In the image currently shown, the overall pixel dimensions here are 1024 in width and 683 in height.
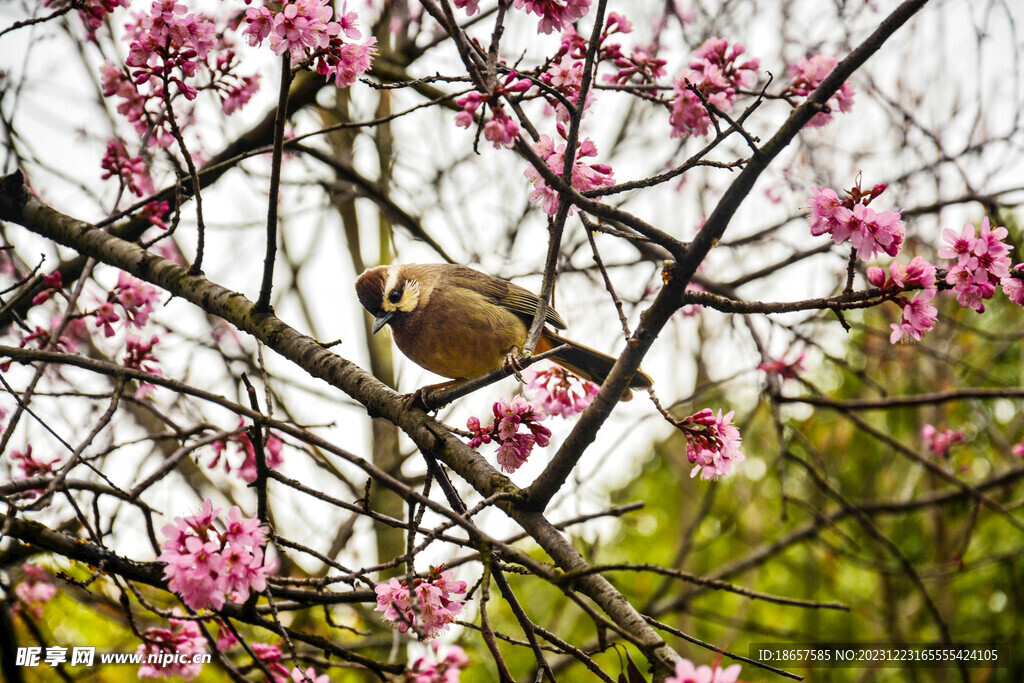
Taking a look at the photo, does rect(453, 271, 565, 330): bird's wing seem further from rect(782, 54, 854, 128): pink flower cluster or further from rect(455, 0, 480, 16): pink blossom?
rect(455, 0, 480, 16): pink blossom

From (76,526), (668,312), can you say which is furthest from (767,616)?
(668,312)

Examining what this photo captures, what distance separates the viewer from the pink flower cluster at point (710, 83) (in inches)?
119

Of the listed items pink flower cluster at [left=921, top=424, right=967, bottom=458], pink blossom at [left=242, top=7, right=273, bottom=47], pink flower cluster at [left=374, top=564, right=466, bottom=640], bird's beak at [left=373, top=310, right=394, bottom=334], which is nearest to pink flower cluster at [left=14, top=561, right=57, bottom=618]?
bird's beak at [left=373, top=310, right=394, bottom=334]

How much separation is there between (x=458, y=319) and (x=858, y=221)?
84.6 inches

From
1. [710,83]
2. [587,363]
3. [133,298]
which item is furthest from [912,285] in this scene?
[133,298]

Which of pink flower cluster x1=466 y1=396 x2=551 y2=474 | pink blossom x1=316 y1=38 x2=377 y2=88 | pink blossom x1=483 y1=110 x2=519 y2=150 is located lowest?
pink flower cluster x1=466 y1=396 x2=551 y2=474

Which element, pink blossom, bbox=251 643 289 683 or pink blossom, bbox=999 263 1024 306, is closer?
pink blossom, bbox=999 263 1024 306

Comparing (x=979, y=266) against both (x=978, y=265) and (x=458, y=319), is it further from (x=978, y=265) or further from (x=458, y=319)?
(x=458, y=319)

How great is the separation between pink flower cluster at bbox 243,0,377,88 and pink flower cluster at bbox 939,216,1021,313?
6.13 feet

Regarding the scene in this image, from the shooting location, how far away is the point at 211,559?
1944 mm

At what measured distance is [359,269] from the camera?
21.5 ft

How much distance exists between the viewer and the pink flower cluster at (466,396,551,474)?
2.51 m

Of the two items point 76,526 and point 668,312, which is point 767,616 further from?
point 668,312

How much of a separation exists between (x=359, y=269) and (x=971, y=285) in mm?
5152
